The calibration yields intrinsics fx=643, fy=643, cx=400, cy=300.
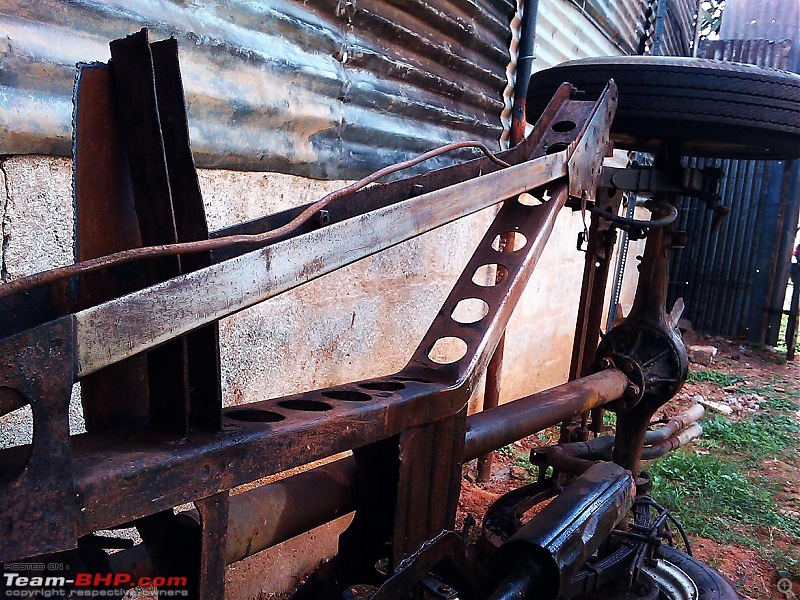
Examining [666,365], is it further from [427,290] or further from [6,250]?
[6,250]

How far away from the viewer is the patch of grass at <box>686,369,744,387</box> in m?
6.63

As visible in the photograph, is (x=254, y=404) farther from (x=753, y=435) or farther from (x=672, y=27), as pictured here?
(x=672, y=27)

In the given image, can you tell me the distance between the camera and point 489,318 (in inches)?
61.5

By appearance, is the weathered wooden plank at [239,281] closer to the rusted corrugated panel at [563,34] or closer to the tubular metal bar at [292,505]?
the tubular metal bar at [292,505]

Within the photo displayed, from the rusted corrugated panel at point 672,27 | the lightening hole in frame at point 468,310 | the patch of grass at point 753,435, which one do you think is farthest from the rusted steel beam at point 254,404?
the rusted corrugated panel at point 672,27

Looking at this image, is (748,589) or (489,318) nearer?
(489,318)

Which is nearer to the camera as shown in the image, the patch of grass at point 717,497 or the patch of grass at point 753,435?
the patch of grass at point 717,497

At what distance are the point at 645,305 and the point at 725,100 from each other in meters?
0.89

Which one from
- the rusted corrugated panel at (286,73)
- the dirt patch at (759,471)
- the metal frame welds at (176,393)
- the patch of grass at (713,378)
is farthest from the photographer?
the patch of grass at (713,378)

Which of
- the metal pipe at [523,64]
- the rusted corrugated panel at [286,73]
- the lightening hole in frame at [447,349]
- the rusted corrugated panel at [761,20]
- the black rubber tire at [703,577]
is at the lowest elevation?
the black rubber tire at [703,577]

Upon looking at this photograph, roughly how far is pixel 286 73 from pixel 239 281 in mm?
1499

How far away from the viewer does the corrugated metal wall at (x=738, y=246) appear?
8.75 m

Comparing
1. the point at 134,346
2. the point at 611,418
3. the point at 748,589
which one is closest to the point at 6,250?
the point at 134,346

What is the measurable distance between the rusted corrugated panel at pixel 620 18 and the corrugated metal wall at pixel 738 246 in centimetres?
254
